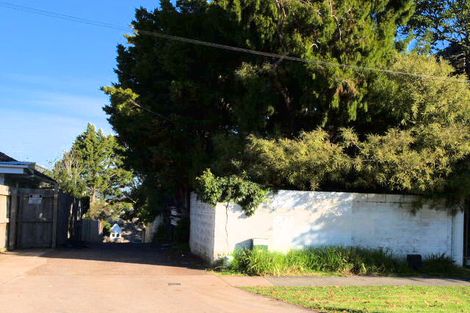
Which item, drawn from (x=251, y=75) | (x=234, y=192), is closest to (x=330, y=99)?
(x=251, y=75)

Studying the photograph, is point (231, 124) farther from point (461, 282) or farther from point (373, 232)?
point (461, 282)

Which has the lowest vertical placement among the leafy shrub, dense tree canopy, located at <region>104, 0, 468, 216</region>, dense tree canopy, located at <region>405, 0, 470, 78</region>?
the leafy shrub

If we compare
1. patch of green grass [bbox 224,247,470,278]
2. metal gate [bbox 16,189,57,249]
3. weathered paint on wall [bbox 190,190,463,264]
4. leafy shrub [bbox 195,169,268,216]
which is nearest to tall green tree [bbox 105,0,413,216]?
leafy shrub [bbox 195,169,268,216]

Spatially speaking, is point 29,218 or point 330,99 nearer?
point 330,99

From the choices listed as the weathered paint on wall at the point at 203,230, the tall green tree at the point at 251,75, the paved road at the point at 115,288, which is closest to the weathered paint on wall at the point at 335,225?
the weathered paint on wall at the point at 203,230

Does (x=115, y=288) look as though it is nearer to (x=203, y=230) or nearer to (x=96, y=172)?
(x=203, y=230)

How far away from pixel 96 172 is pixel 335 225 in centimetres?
4263

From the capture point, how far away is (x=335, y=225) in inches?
622

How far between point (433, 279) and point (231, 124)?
9.12 metres

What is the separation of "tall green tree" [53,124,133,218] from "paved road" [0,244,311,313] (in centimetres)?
3490

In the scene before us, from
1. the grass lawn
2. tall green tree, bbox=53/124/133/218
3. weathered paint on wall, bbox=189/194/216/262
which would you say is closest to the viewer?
the grass lawn

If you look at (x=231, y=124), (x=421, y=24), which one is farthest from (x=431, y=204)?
(x=421, y=24)

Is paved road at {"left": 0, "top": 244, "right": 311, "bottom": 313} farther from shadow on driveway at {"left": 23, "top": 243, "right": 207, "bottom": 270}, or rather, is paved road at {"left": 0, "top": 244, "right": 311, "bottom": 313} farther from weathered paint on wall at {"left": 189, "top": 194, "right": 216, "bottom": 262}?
weathered paint on wall at {"left": 189, "top": 194, "right": 216, "bottom": 262}

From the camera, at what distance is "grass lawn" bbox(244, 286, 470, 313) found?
10.1 metres
